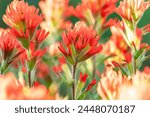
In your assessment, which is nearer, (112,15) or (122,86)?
(122,86)

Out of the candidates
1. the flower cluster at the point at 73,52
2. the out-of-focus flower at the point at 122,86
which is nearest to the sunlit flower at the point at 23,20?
the flower cluster at the point at 73,52

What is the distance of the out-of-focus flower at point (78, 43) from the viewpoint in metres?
0.42

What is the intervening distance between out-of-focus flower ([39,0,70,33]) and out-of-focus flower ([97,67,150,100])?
0.32 feet

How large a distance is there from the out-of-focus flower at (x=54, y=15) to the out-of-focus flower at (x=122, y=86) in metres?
0.10

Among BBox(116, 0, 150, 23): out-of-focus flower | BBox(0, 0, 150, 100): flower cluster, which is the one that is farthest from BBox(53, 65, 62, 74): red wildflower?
BBox(116, 0, 150, 23): out-of-focus flower

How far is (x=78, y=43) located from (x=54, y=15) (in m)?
0.09

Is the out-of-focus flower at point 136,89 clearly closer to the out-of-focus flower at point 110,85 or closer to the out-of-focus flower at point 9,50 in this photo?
the out-of-focus flower at point 110,85

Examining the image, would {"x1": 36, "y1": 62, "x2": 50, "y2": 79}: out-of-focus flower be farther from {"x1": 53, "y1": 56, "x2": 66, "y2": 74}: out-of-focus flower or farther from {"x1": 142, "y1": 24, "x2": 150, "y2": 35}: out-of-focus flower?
{"x1": 142, "y1": 24, "x2": 150, "y2": 35}: out-of-focus flower

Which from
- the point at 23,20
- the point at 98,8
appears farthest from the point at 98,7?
the point at 23,20

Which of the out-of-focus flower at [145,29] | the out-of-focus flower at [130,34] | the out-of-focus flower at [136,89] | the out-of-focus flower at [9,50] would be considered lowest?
the out-of-focus flower at [136,89]

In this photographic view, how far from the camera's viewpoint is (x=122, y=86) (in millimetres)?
396

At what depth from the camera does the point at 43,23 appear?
49 centimetres

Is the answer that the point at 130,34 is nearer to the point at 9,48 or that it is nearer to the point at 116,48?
the point at 116,48

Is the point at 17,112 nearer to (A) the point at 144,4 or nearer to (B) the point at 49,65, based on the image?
(B) the point at 49,65
